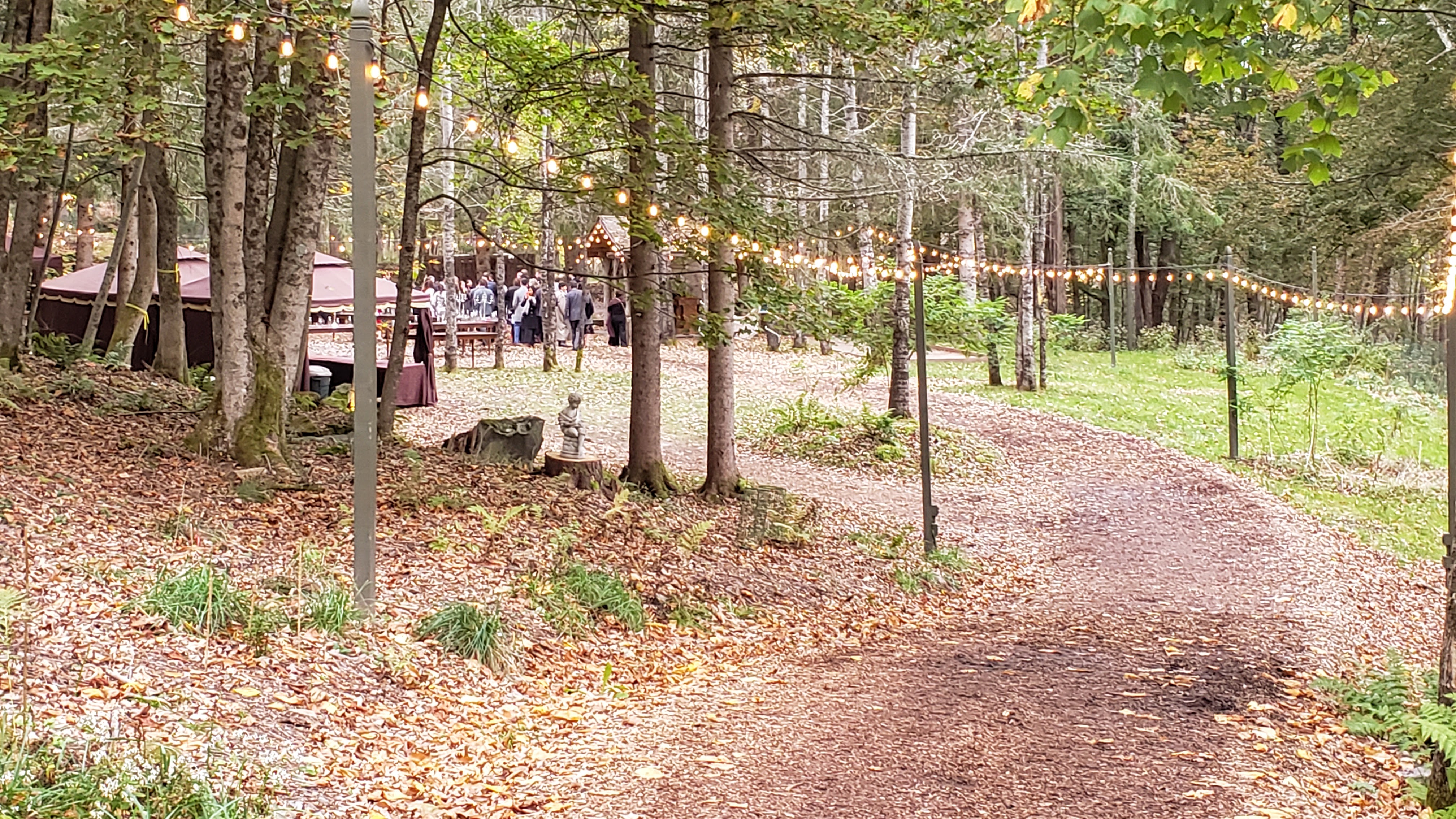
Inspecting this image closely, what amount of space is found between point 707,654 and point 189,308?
39.7ft

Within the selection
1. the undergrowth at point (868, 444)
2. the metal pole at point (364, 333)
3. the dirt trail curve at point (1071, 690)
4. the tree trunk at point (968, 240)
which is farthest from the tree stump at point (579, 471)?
the tree trunk at point (968, 240)

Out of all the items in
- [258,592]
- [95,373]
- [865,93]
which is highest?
[865,93]

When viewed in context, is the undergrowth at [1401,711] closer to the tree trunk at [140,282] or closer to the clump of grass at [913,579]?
the clump of grass at [913,579]

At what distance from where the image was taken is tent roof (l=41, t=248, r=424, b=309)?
655 inches

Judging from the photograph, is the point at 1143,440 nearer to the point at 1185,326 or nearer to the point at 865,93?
the point at 865,93

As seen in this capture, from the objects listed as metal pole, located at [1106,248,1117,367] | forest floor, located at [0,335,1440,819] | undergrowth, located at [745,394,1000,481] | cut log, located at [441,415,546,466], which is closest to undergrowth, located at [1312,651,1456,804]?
forest floor, located at [0,335,1440,819]

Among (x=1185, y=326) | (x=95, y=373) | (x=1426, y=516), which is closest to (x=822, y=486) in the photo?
(x=1426, y=516)

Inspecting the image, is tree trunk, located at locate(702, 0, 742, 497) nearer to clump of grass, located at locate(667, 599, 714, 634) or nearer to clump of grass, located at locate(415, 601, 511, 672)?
clump of grass, located at locate(667, 599, 714, 634)

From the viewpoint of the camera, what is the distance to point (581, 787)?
5395 millimetres

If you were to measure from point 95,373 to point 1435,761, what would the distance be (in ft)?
43.3

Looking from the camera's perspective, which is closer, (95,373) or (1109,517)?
(95,373)

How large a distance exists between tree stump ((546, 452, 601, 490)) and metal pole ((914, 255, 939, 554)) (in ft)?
10.4

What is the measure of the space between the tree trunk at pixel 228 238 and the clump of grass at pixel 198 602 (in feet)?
12.0

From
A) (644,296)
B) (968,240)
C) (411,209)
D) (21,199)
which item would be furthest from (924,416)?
(968,240)
